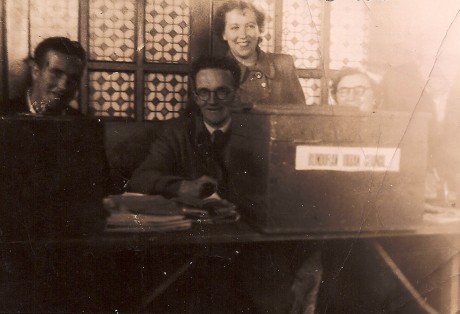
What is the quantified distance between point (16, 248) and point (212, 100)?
3.25ft

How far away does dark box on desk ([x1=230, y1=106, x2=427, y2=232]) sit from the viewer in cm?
189

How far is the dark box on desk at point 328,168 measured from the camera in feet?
6.20

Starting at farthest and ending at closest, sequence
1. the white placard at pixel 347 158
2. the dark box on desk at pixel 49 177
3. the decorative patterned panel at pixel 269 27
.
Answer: the decorative patterned panel at pixel 269 27 → the white placard at pixel 347 158 → the dark box on desk at pixel 49 177

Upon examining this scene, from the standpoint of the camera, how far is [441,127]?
7.20 feet

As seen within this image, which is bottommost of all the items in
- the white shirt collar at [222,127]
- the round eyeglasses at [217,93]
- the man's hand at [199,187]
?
the man's hand at [199,187]

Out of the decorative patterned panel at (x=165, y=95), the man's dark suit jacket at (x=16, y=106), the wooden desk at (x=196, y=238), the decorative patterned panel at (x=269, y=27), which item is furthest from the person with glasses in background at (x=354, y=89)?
the man's dark suit jacket at (x=16, y=106)

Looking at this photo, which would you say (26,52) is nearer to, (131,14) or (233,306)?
(131,14)

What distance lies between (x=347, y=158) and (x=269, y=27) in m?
0.65

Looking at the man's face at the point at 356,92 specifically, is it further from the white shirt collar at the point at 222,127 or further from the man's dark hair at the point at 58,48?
the man's dark hair at the point at 58,48

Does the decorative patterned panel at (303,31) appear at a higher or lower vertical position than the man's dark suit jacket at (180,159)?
higher

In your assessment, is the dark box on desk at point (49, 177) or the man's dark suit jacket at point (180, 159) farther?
the man's dark suit jacket at point (180, 159)

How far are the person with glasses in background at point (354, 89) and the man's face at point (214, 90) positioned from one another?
479 mm

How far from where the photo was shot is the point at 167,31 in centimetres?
195

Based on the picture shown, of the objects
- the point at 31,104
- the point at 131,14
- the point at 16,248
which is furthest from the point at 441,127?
the point at 16,248
